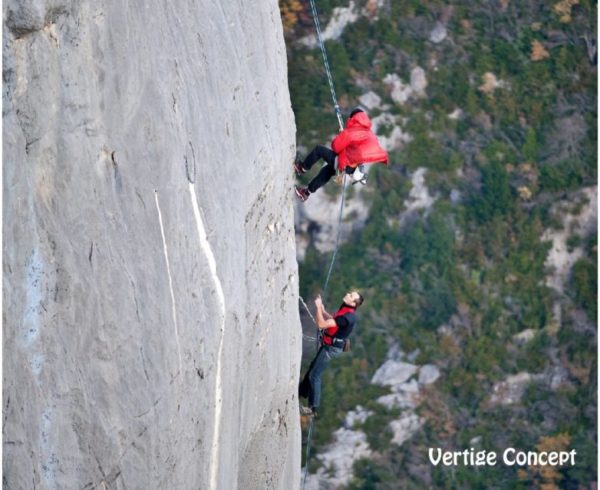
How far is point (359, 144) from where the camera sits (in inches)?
616

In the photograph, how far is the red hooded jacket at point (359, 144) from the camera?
15625 millimetres

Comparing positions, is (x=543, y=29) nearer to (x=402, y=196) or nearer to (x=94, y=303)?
(x=402, y=196)

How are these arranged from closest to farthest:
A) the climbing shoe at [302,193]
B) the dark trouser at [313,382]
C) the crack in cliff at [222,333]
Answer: the crack in cliff at [222,333] < the climbing shoe at [302,193] < the dark trouser at [313,382]

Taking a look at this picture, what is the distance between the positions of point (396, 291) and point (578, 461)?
4.89 metres

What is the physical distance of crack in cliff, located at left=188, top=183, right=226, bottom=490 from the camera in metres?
11.7

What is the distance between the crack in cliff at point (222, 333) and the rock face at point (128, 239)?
0.08ft

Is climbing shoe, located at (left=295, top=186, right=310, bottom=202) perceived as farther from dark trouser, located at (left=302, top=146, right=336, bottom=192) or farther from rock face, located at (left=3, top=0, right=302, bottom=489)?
rock face, located at (left=3, top=0, right=302, bottom=489)

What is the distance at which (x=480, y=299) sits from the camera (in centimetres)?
2984

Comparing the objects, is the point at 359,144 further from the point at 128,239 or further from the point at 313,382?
→ the point at 128,239

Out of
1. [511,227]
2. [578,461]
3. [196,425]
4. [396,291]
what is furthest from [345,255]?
[196,425]

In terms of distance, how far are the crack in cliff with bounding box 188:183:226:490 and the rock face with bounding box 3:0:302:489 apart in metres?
0.03

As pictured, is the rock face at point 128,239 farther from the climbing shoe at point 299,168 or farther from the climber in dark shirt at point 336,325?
the climber in dark shirt at point 336,325

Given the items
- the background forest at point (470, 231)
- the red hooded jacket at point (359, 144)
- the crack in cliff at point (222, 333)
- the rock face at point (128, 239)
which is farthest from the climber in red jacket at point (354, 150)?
the background forest at point (470, 231)

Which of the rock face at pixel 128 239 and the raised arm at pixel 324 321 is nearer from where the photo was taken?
the rock face at pixel 128 239
